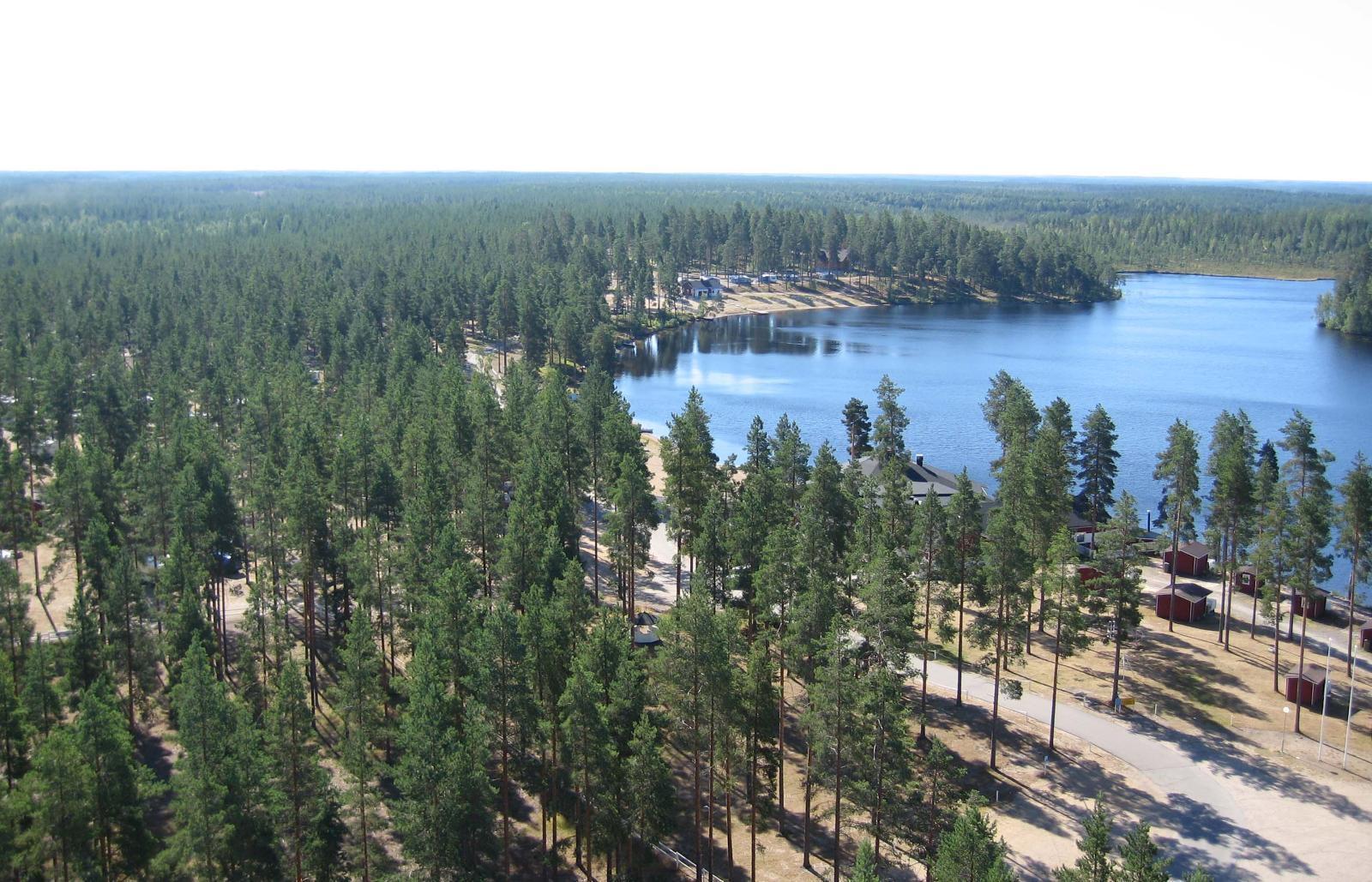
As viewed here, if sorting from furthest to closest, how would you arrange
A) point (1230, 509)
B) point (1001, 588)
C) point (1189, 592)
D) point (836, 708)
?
point (1189, 592)
point (1230, 509)
point (1001, 588)
point (836, 708)

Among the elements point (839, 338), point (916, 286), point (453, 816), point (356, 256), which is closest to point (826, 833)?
point (453, 816)

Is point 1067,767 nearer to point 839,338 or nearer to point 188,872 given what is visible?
point 188,872

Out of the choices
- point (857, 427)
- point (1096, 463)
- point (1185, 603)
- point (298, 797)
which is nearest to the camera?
point (298, 797)

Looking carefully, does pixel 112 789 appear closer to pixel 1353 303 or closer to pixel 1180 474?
pixel 1180 474

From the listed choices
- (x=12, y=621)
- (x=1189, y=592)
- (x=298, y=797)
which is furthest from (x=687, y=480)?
(x=12, y=621)

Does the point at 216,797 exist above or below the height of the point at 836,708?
below

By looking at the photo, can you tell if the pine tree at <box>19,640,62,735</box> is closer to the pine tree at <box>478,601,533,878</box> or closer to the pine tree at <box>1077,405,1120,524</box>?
the pine tree at <box>478,601,533,878</box>

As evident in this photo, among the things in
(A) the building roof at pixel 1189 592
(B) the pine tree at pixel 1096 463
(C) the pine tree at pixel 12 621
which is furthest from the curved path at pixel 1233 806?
(C) the pine tree at pixel 12 621
